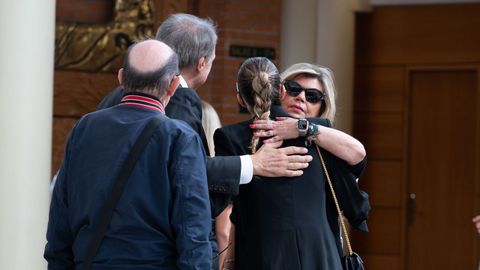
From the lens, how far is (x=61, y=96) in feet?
26.5

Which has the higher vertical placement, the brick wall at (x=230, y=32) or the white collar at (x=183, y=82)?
the brick wall at (x=230, y=32)

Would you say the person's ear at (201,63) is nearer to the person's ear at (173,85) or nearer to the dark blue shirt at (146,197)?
the person's ear at (173,85)

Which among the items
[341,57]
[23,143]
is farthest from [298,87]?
[341,57]

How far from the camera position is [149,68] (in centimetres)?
359

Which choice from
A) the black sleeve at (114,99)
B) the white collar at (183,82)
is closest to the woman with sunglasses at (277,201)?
the white collar at (183,82)

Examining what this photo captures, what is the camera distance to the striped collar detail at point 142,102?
11.9 ft

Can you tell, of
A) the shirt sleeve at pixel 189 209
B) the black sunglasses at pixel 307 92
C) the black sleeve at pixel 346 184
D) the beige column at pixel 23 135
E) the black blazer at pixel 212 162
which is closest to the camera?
the shirt sleeve at pixel 189 209

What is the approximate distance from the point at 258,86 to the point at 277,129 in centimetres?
17

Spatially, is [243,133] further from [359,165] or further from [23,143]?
[23,143]

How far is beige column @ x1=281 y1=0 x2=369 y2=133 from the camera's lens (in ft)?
28.2

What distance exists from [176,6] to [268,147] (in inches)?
168

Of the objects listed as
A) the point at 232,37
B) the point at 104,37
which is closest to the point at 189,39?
the point at 104,37

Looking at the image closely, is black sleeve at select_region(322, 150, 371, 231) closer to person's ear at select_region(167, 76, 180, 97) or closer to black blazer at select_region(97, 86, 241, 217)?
black blazer at select_region(97, 86, 241, 217)

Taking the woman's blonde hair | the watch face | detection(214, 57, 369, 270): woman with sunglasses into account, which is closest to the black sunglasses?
the woman's blonde hair
